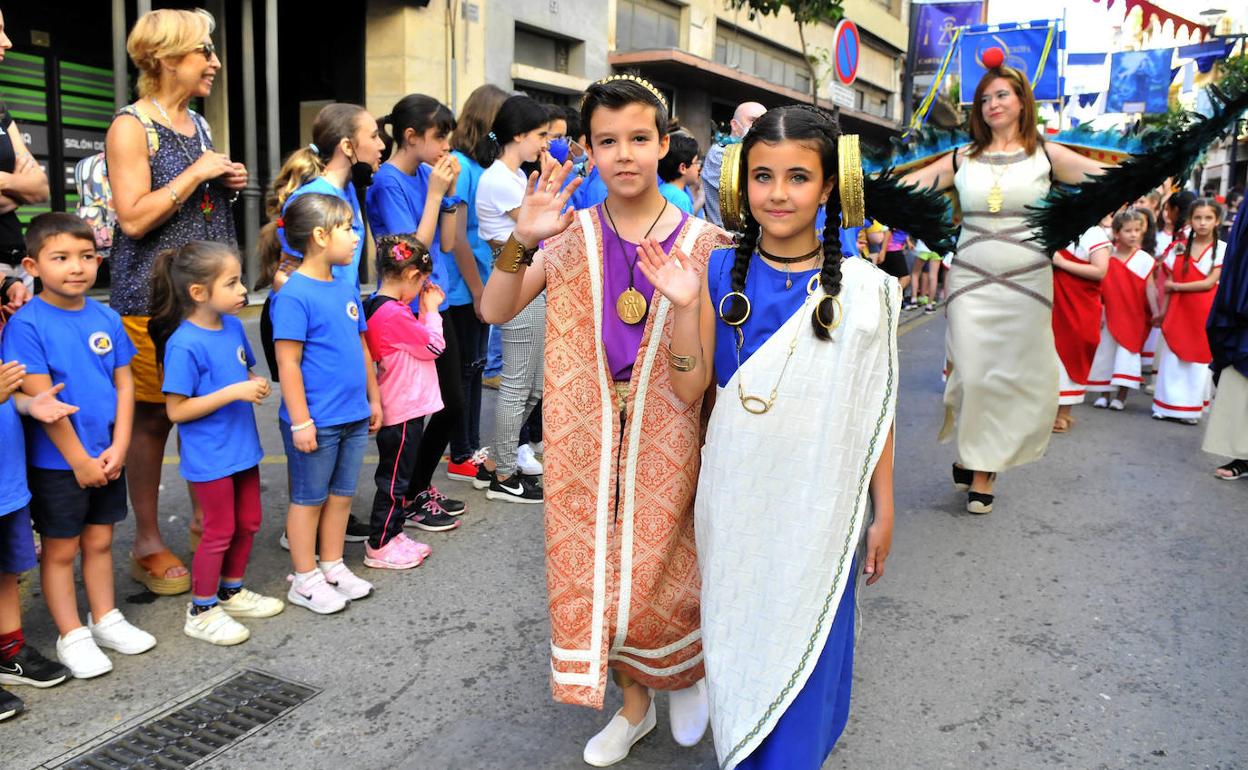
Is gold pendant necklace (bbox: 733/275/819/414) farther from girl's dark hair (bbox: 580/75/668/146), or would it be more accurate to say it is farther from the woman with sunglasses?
the woman with sunglasses

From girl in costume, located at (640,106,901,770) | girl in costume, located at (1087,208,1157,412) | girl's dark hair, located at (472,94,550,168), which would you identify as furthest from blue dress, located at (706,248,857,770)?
girl in costume, located at (1087,208,1157,412)

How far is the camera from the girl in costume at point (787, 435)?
208 cm

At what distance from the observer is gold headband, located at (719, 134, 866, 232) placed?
2053 mm

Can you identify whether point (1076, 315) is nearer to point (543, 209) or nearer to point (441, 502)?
point (441, 502)

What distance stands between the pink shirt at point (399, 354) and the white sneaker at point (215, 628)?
98cm

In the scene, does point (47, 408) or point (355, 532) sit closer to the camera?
point (47, 408)

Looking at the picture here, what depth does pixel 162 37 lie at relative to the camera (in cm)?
347

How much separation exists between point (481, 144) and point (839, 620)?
3668 millimetres

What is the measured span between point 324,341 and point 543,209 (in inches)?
57.0

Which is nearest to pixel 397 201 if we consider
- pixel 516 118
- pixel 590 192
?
pixel 516 118

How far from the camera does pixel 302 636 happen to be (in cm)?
341

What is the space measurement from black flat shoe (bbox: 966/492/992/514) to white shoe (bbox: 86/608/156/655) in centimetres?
368

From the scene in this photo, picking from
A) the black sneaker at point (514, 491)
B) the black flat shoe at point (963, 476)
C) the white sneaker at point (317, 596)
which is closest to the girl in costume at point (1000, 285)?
the black flat shoe at point (963, 476)

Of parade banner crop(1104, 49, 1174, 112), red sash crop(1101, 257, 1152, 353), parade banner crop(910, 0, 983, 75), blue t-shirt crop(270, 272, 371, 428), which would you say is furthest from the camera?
parade banner crop(1104, 49, 1174, 112)
